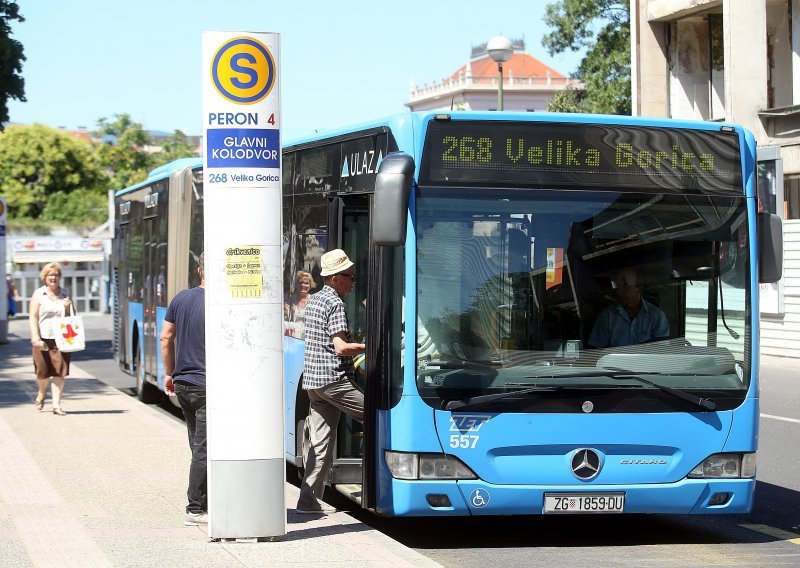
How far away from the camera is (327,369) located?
9.20 metres

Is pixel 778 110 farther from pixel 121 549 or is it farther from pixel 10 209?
pixel 10 209

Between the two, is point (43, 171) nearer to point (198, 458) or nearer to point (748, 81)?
point (748, 81)

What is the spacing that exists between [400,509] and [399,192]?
1.97 m

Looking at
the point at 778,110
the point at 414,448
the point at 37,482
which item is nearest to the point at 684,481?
the point at 414,448

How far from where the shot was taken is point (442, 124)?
337 inches

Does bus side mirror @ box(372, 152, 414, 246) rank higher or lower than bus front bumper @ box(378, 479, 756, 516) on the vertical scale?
higher

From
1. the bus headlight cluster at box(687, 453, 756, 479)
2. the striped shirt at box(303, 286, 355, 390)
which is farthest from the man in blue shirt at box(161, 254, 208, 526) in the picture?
the bus headlight cluster at box(687, 453, 756, 479)

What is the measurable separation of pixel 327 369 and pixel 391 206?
1629 millimetres

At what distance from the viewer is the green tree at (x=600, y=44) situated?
37.4 m

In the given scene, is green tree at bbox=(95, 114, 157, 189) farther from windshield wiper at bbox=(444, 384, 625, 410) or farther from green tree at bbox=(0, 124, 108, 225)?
windshield wiper at bbox=(444, 384, 625, 410)

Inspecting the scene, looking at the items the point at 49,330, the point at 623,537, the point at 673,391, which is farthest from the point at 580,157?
the point at 49,330

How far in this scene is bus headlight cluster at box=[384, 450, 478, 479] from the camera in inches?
330

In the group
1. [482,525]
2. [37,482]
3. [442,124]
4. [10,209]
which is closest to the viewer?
[442,124]

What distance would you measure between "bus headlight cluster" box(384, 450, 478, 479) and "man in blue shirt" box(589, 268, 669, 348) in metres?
1.12
